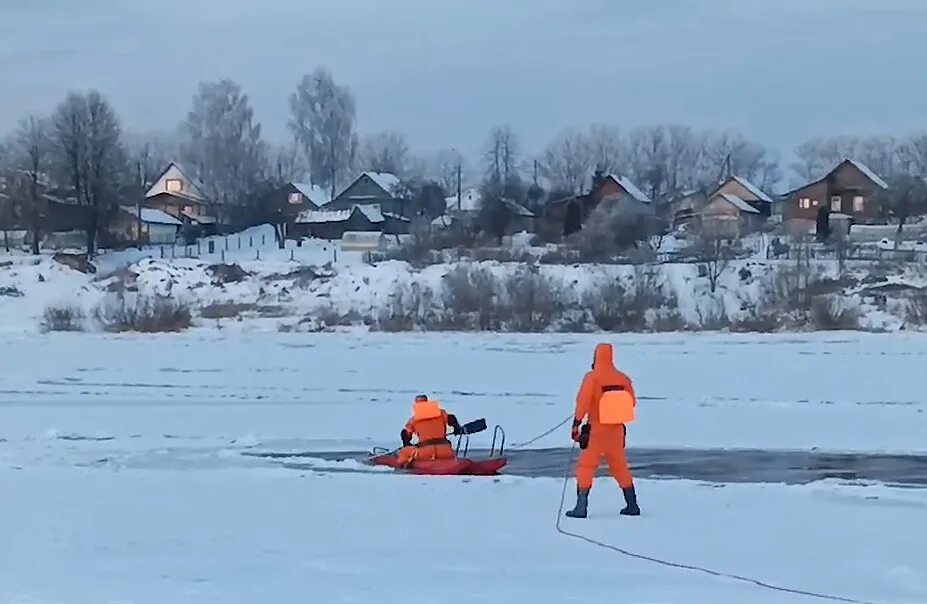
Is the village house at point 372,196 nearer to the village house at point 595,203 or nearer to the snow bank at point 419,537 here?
the village house at point 595,203

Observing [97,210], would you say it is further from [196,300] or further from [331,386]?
[331,386]

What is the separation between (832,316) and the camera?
3822 cm

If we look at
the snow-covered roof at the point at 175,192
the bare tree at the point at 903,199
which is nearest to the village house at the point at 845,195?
the bare tree at the point at 903,199

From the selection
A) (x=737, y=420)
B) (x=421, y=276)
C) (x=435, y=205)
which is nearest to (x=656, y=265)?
(x=421, y=276)

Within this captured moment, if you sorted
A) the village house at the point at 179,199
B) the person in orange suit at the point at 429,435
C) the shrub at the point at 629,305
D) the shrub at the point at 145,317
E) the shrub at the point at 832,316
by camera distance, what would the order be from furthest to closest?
the village house at the point at 179,199 < the shrub at the point at 629,305 < the shrub at the point at 145,317 < the shrub at the point at 832,316 < the person in orange suit at the point at 429,435

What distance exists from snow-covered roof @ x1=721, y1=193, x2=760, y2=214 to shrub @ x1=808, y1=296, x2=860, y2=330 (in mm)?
45607

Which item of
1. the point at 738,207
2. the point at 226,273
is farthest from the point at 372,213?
the point at 226,273

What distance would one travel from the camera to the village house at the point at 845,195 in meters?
85.7

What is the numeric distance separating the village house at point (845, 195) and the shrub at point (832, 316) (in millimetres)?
47453

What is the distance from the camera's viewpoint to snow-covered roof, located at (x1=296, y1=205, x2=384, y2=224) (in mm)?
82000

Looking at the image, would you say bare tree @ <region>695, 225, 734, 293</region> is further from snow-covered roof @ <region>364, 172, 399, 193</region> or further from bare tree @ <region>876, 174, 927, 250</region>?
snow-covered roof @ <region>364, 172, 399, 193</region>

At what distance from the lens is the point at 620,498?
1266 centimetres

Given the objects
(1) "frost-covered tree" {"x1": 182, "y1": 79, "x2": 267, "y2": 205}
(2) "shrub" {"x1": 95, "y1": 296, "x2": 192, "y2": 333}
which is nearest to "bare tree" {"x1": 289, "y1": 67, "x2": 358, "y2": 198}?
(1) "frost-covered tree" {"x1": 182, "y1": 79, "x2": 267, "y2": 205}

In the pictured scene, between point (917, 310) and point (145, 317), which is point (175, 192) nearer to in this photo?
point (145, 317)
